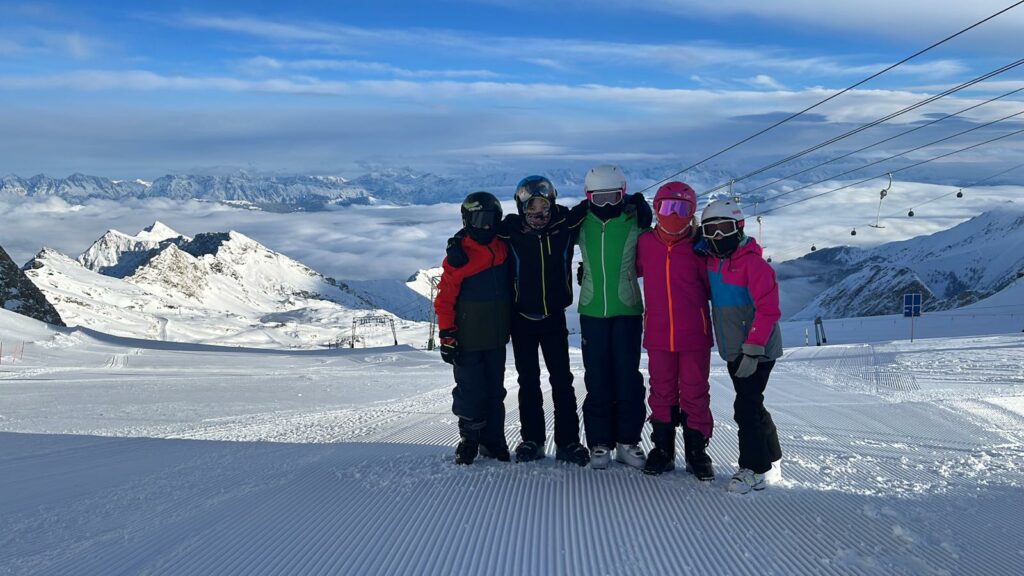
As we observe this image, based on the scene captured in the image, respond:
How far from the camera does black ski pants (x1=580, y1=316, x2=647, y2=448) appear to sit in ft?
20.1

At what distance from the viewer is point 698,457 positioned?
5789 mm

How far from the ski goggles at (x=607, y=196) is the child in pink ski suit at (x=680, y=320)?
0.31m

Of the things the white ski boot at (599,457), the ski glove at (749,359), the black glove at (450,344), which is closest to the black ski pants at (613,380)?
the white ski boot at (599,457)

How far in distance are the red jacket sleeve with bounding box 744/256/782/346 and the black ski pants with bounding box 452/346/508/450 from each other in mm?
2132

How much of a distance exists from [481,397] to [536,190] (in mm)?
1812

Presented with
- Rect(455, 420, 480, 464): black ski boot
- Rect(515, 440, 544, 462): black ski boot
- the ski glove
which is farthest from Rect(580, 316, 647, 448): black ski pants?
Rect(455, 420, 480, 464): black ski boot

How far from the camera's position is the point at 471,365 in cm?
653

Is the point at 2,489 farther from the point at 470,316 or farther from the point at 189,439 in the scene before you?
the point at 470,316

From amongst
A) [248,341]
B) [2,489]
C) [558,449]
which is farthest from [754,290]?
[248,341]

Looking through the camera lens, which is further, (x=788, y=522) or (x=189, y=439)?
(x=189, y=439)

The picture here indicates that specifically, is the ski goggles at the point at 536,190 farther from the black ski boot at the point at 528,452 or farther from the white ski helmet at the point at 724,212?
the black ski boot at the point at 528,452

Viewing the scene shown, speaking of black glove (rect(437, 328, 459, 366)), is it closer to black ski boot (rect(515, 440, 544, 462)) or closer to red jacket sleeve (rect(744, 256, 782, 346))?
black ski boot (rect(515, 440, 544, 462))

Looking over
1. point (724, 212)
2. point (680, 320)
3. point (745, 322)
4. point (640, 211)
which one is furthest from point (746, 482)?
point (640, 211)

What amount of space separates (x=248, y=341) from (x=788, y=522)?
20266 cm
